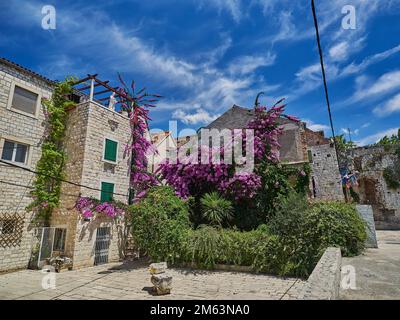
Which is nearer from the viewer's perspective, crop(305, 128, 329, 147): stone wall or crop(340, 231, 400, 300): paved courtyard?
crop(340, 231, 400, 300): paved courtyard

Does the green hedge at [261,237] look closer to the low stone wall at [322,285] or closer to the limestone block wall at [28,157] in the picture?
the low stone wall at [322,285]

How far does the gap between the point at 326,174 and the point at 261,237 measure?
54.3ft

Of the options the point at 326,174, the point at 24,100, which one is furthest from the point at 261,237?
the point at 326,174

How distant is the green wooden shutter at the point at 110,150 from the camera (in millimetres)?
13383

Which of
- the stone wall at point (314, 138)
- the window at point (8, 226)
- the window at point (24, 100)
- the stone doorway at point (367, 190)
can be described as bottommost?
the window at point (8, 226)

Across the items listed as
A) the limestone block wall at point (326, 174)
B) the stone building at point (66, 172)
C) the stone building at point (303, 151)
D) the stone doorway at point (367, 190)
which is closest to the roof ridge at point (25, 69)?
the stone building at point (66, 172)

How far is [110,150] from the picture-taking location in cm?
1361

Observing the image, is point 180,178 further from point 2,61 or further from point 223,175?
point 2,61

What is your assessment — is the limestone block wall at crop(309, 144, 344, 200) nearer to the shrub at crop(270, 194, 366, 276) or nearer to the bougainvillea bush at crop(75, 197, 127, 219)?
the shrub at crop(270, 194, 366, 276)

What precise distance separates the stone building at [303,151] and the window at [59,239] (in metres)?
14.1

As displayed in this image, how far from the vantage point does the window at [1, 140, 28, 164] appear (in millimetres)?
10721

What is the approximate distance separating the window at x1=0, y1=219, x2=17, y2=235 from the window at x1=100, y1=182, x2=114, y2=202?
3.80m

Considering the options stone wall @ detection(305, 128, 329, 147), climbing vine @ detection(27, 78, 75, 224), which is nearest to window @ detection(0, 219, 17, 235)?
climbing vine @ detection(27, 78, 75, 224)
